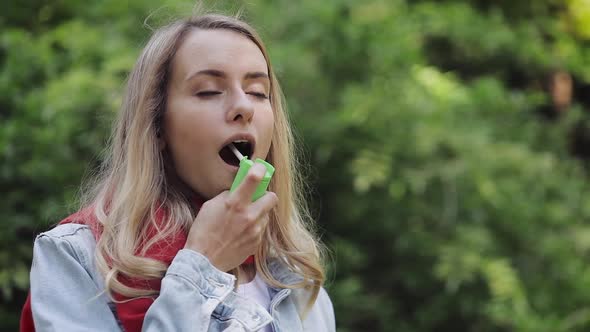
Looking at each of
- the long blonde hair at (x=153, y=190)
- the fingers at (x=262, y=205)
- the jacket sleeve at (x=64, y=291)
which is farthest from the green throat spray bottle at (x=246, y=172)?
the jacket sleeve at (x=64, y=291)

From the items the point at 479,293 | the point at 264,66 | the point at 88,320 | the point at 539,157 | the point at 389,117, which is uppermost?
the point at 264,66

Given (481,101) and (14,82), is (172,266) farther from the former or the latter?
(481,101)

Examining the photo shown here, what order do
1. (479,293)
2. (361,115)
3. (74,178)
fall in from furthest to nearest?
1. (479,293)
2. (361,115)
3. (74,178)

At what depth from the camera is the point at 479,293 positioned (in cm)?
367

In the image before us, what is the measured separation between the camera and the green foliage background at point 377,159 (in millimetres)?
2941

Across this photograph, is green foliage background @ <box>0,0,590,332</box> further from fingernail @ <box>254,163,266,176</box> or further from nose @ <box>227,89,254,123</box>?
fingernail @ <box>254,163,266,176</box>

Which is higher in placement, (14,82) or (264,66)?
(264,66)

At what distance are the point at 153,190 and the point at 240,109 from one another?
0.23 m

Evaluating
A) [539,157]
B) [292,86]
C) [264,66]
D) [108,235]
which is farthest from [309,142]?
[108,235]

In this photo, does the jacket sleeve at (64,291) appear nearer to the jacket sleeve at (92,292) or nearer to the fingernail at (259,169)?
the jacket sleeve at (92,292)

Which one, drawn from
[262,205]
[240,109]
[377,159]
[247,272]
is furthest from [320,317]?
[377,159]

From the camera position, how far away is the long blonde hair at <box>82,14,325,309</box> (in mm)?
1485

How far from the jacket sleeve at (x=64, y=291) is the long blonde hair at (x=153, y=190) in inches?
1.5

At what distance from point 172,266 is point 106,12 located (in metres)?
2.21
